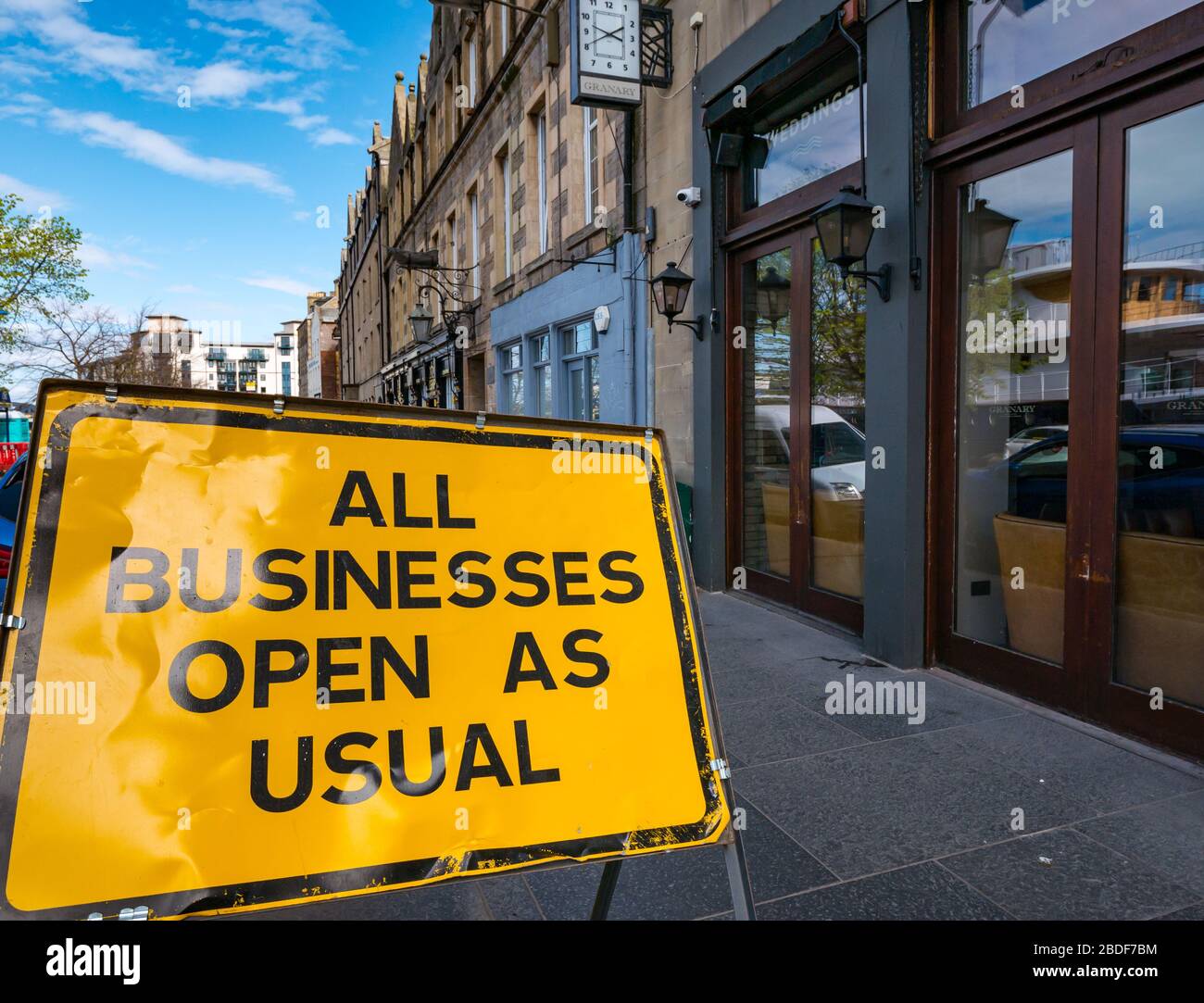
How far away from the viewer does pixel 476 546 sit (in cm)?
207

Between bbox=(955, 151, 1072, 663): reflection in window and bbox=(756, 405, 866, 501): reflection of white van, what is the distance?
3.29 ft

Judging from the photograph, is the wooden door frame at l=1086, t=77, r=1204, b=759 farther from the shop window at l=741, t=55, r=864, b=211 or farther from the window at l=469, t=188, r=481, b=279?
the window at l=469, t=188, r=481, b=279

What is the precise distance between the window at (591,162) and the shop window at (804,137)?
380 centimetres

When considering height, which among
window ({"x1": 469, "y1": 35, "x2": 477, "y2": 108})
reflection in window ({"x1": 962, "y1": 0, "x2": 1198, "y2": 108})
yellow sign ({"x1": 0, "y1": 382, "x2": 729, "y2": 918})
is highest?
window ({"x1": 469, "y1": 35, "x2": 477, "y2": 108})

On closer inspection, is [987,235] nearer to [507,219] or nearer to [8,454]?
[507,219]

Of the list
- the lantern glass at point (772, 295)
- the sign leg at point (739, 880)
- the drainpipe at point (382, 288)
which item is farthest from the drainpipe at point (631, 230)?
the drainpipe at point (382, 288)

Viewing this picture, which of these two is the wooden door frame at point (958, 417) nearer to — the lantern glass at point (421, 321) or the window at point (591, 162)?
the window at point (591, 162)

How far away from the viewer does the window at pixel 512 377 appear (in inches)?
566

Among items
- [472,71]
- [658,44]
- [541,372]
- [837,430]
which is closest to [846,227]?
[837,430]

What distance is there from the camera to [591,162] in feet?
35.8

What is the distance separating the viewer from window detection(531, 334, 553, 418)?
42.3 feet

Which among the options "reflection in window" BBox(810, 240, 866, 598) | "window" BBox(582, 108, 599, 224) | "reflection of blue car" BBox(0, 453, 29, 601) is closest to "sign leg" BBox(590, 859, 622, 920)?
"reflection of blue car" BBox(0, 453, 29, 601)
